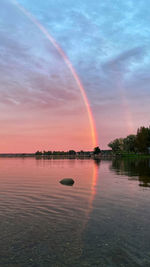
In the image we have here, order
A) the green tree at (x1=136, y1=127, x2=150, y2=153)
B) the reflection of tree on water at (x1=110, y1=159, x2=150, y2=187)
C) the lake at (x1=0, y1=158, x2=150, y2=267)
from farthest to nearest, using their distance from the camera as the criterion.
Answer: the green tree at (x1=136, y1=127, x2=150, y2=153)
the reflection of tree on water at (x1=110, y1=159, x2=150, y2=187)
the lake at (x1=0, y1=158, x2=150, y2=267)

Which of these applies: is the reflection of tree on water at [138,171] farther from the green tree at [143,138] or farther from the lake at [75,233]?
the green tree at [143,138]

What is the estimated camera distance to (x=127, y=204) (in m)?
23.0

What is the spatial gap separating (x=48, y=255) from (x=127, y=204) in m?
13.4

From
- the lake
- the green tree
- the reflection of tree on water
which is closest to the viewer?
the lake

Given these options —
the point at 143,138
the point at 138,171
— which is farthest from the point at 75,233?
the point at 143,138

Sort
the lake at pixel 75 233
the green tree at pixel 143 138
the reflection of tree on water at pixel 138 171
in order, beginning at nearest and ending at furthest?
the lake at pixel 75 233 → the reflection of tree on water at pixel 138 171 → the green tree at pixel 143 138

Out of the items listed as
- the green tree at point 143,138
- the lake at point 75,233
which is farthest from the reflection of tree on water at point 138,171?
the green tree at point 143,138

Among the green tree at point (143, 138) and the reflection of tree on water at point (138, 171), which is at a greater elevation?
the green tree at point (143, 138)

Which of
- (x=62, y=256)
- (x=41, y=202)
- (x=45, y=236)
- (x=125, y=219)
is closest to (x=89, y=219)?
(x=125, y=219)

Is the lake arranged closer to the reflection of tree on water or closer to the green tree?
the reflection of tree on water

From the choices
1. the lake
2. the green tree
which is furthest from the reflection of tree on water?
the green tree

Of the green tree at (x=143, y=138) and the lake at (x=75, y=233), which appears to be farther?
the green tree at (x=143, y=138)

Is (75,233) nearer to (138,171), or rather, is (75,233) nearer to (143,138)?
(138,171)

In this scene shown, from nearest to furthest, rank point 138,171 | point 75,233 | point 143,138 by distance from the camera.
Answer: point 75,233 → point 138,171 → point 143,138
